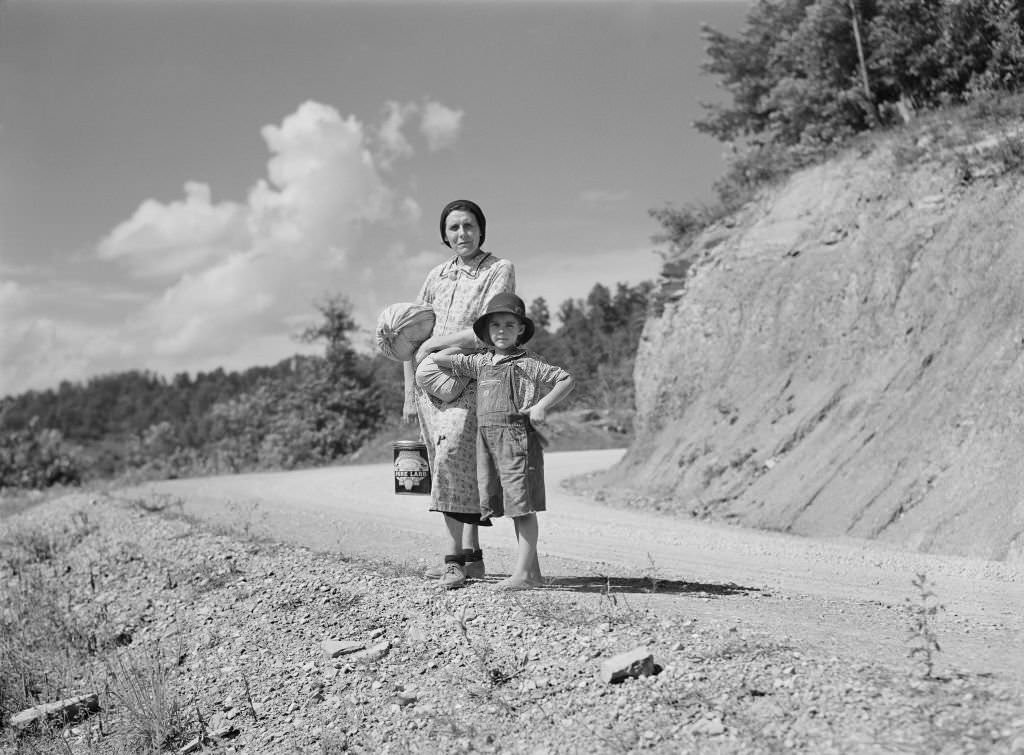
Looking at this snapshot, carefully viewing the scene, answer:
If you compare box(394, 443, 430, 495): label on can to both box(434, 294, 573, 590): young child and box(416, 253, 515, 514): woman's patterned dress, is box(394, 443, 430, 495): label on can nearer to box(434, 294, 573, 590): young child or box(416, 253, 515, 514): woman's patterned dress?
box(416, 253, 515, 514): woman's patterned dress

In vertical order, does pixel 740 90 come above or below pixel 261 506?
above

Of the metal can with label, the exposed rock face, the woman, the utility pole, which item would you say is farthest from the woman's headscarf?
the utility pole

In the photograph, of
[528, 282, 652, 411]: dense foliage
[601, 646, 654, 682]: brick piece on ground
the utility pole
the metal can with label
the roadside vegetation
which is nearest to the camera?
the roadside vegetation

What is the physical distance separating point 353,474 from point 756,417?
912 centimetres

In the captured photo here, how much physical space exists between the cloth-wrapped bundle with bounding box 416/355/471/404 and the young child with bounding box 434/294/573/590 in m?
0.06

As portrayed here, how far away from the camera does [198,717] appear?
4320mm

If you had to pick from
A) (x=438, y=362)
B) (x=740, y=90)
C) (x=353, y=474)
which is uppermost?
(x=740, y=90)

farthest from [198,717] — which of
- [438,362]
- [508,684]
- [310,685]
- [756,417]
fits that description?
[756,417]

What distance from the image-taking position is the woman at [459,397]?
5453 mm

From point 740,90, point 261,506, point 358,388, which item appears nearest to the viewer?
point 261,506

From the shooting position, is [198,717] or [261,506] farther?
[261,506]

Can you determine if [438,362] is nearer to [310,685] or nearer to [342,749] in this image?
[310,685]

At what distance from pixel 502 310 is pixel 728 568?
3.33 metres

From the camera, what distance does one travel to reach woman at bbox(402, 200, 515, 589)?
5.45 m
